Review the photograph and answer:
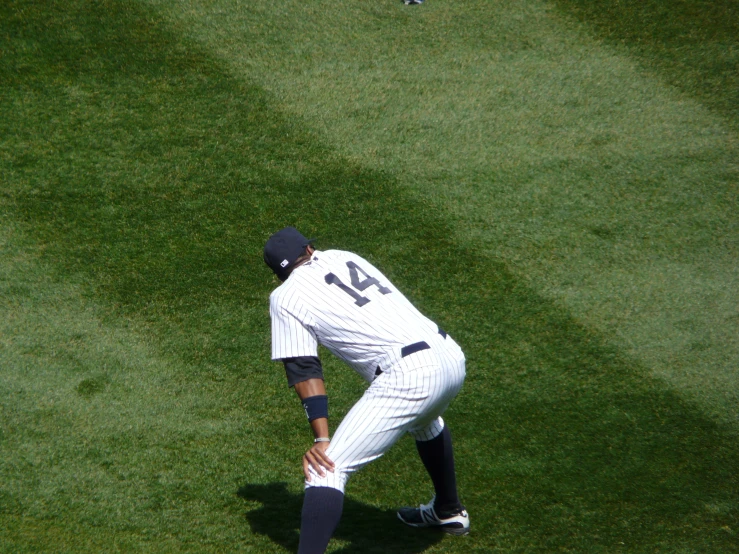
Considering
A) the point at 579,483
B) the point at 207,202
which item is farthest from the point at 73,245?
the point at 579,483

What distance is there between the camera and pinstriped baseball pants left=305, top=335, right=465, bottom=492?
361 centimetres

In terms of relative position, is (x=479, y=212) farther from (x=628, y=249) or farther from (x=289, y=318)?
(x=289, y=318)

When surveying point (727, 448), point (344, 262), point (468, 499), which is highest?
point (344, 262)

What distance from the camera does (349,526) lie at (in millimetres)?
4398

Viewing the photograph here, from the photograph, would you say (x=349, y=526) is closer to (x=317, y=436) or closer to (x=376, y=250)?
(x=317, y=436)

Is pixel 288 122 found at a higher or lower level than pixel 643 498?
higher

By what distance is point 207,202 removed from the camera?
6.53 metres

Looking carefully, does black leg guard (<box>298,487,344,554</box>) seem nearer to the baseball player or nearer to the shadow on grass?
the baseball player

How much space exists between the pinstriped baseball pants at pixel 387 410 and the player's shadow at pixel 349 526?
0.80 meters

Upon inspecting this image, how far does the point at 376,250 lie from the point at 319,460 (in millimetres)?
2848

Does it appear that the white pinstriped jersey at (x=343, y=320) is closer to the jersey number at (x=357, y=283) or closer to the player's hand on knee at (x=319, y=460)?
the jersey number at (x=357, y=283)

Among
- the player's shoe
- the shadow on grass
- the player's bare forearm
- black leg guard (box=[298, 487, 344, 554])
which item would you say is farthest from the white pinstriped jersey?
the shadow on grass

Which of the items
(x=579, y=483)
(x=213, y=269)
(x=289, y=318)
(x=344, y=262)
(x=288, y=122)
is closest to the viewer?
(x=289, y=318)

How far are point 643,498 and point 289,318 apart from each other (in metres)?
2.37
